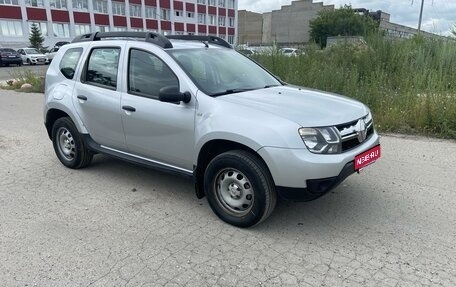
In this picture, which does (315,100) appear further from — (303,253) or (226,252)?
(226,252)

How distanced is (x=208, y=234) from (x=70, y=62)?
3.21 m

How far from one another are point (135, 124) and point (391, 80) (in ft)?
21.6

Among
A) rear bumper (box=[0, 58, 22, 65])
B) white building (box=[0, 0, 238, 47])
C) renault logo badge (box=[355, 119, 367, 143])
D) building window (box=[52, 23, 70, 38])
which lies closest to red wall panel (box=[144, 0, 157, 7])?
white building (box=[0, 0, 238, 47])

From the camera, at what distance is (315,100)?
3676mm

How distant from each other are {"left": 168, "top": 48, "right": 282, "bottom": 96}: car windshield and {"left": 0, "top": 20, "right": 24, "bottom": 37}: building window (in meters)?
47.3

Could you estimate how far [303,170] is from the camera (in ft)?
9.82

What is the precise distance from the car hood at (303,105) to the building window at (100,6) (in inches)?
2115

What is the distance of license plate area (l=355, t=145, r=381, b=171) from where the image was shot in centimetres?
326

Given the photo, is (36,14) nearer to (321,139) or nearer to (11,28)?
(11,28)

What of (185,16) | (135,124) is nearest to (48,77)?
(135,124)

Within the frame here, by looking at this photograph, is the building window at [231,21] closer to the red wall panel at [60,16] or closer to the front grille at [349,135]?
the red wall panel at [60,16]

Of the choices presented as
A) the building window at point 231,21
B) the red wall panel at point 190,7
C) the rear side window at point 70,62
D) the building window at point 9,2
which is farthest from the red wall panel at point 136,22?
the rear side window at point 70,62

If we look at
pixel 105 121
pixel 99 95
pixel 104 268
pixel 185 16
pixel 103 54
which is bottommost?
pixel 104 268

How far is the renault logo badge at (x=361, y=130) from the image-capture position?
3.41 m
